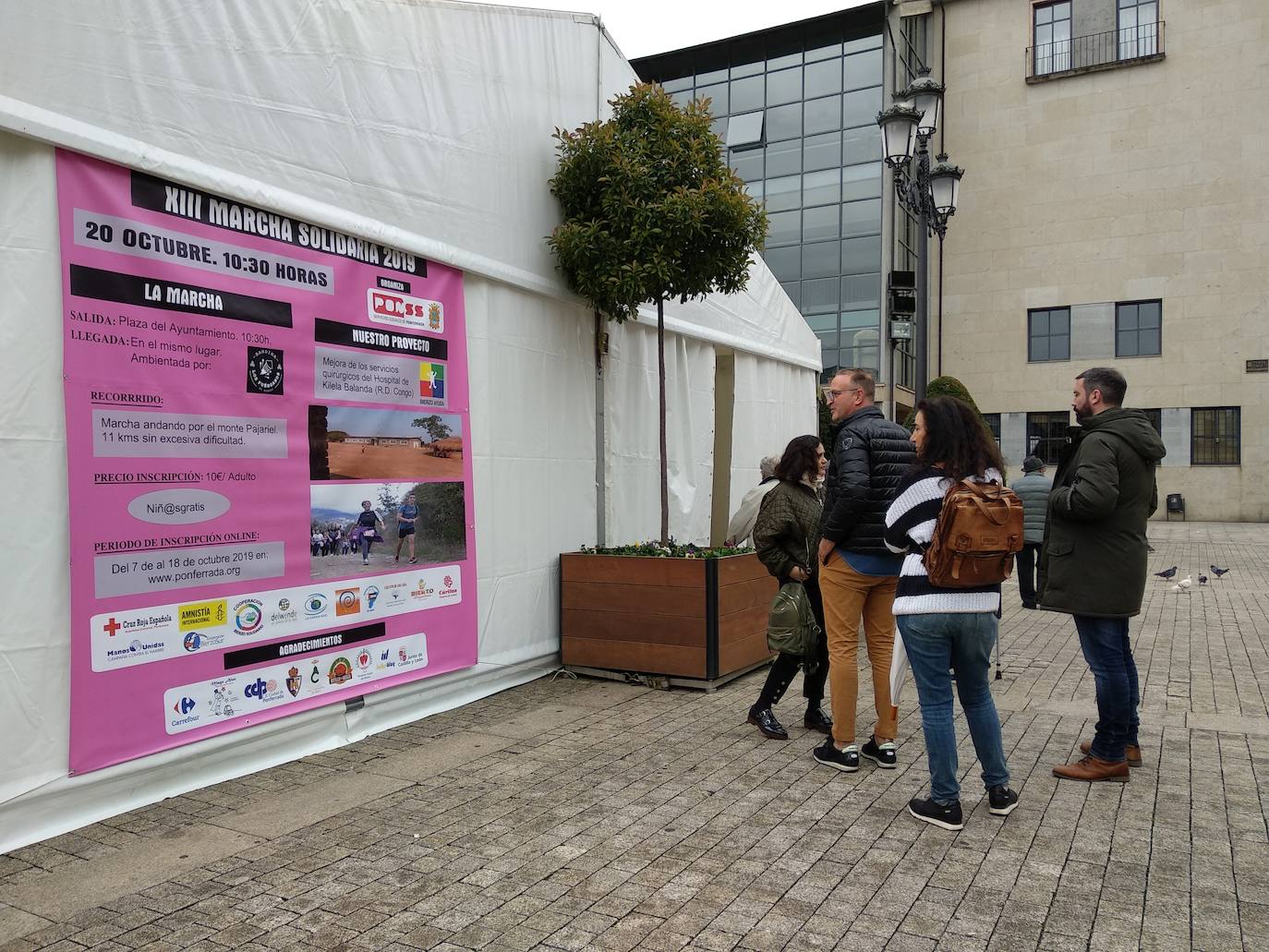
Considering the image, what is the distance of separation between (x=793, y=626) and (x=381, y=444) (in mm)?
2567

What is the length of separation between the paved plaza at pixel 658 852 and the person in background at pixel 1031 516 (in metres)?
4.65

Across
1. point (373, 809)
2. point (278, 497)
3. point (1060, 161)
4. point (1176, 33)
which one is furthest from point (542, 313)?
point (1176, 33)

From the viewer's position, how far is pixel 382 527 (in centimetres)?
548

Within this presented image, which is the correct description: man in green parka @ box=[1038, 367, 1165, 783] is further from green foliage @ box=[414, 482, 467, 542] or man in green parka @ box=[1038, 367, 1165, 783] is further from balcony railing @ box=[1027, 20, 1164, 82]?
balcony railing @ box=[1027, 20, 1164, 82]

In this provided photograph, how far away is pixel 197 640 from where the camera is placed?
4.40 meters

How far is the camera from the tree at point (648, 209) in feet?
21.2

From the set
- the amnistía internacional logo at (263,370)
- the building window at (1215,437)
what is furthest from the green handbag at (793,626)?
the building window at (1215,437)

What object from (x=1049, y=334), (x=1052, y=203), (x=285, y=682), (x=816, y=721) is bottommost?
(x=816, y=721)

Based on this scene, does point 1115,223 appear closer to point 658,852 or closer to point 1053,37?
point 1053,37

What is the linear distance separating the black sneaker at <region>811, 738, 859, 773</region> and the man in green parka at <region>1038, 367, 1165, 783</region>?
97cm

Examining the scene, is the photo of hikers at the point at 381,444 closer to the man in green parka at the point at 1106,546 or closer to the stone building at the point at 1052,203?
the man in green parka at the point at 1106,546

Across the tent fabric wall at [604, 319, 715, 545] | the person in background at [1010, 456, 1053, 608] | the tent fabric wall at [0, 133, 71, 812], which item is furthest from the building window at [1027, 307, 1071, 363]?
the tent fabric wall at [0, 133, 71, 812]

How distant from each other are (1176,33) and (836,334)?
14.0 m

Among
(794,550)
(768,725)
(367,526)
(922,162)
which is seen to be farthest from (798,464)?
(922,162)
